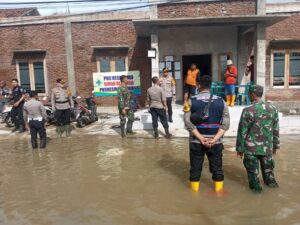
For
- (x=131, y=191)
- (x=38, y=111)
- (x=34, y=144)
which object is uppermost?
(x=38, y=111)

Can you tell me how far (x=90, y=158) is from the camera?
771 centimetres

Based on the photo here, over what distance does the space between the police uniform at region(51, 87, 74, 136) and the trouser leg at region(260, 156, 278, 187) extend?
6330mm

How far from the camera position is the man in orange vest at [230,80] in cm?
1030

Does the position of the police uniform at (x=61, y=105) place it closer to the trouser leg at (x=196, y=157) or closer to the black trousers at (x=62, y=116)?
the black trousers at (x=62, y=116)

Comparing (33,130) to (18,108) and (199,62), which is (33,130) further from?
(199,62)

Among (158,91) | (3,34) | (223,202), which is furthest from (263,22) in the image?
(3,34)

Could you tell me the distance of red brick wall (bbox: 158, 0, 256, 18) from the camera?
11.8m

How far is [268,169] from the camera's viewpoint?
533 cm

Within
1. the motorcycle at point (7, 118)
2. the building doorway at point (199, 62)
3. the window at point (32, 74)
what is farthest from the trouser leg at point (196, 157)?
the window at point (32, 74)

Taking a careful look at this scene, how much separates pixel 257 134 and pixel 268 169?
24.4 inches

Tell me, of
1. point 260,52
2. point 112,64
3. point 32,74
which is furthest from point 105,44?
point 260,52

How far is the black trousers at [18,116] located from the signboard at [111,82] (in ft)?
14.1

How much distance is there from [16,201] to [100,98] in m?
10.1

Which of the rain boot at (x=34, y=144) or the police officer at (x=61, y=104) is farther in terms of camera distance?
the police officer at (x=61, y=104)
